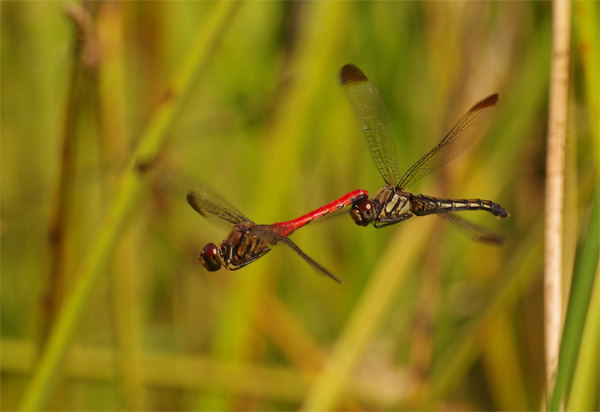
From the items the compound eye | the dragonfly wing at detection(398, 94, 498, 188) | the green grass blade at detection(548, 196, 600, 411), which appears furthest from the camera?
the dragonfly wing at detection(398, 94, 498, 188)

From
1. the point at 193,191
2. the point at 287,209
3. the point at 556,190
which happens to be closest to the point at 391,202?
the point at 556,190

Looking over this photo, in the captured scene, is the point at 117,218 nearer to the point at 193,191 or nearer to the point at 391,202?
the point at 193,191

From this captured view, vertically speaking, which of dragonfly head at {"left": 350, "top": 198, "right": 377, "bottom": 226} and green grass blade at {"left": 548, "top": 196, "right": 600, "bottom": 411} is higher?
dragonfly head at {"left": 350, "top": 198, "right": 377, "bottom": 226}

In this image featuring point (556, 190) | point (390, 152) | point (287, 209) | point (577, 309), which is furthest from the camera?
point (287, 209)

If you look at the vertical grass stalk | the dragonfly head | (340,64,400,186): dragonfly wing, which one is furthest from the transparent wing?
the vertical grass stalk

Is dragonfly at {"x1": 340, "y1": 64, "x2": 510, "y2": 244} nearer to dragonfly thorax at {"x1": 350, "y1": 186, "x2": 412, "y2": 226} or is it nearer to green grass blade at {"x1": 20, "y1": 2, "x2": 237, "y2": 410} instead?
dragonfly thorax at {"x1": 350, "y1": 186, "x2": 412, "y2": 226}

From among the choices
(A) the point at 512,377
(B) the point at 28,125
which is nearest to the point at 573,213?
(A) the point at 512,377

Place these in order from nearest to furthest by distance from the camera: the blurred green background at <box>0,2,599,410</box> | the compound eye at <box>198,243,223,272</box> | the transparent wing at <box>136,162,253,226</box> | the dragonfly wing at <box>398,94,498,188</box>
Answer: the transparent wing at <box>136,162,253,226</box>, the compound eye at <box>198,243,223,272</box>, the dragonfly wing at <box>398,94,498,188</box>, the blurred green background at <box>0,2,599,410</box>
